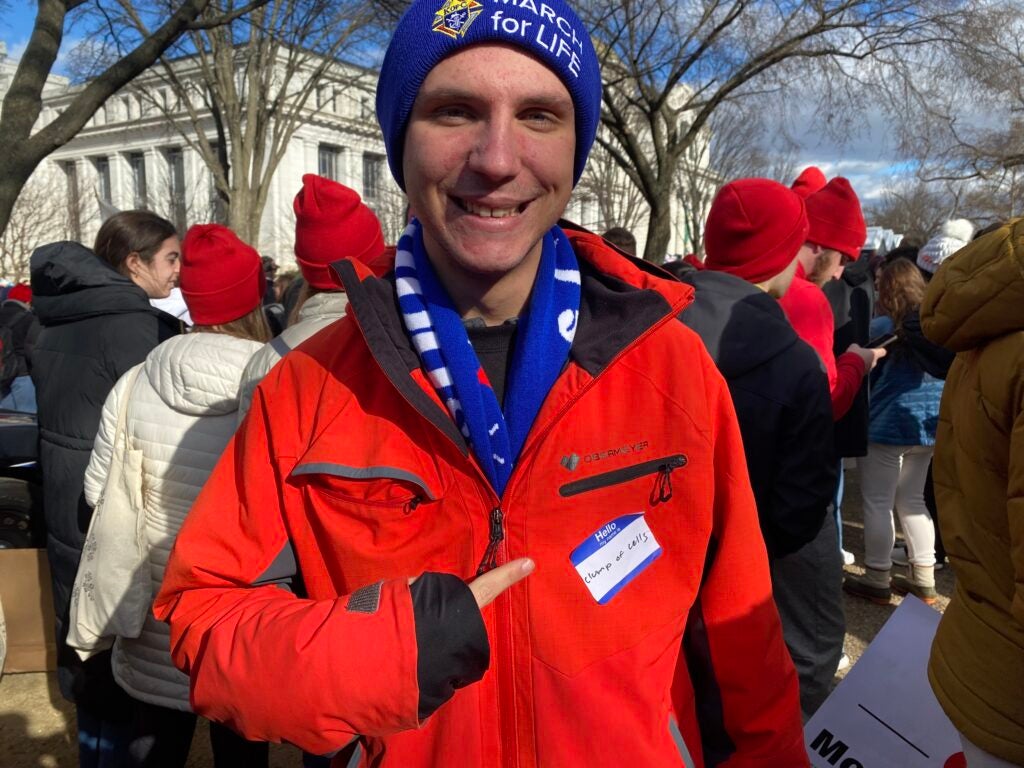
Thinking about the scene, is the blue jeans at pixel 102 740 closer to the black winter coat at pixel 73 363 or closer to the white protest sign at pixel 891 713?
the black winter coat at pixel 73 363

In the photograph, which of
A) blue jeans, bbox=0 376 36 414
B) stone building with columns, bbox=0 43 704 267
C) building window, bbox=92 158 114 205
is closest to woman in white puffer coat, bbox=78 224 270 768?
blue jeans, bbox=0 376 36 414

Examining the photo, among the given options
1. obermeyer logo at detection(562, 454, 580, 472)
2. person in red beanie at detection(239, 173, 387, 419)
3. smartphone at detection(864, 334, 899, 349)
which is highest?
person in red beanie at detection(239, 173, 387, 419)

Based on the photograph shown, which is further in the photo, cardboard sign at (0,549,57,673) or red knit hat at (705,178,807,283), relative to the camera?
cardboard sign at (0,549,57,673)

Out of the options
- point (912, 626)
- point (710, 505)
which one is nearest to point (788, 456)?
point (912, 626)

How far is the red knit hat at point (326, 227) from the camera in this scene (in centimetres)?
302

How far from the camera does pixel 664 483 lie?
1348 millimetres

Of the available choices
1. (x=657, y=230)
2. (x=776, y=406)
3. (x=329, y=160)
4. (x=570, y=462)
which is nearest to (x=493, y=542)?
(x=570, y=462)

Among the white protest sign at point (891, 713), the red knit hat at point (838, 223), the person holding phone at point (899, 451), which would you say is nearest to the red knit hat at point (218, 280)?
the white protest sign at point (891, 713)

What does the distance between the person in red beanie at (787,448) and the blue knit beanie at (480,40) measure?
3.80 feet

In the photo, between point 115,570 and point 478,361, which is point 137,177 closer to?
point 115,570

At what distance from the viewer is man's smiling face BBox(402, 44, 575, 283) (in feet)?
4.34

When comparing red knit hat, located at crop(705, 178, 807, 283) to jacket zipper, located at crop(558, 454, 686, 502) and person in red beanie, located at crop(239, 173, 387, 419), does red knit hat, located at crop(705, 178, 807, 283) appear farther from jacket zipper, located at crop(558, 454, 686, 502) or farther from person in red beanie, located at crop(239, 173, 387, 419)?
jacket zipper, located at crop(558, 454, 686, 502)

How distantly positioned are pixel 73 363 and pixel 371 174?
1712 inches

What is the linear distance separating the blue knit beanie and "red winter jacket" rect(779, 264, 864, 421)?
7.33 feet
